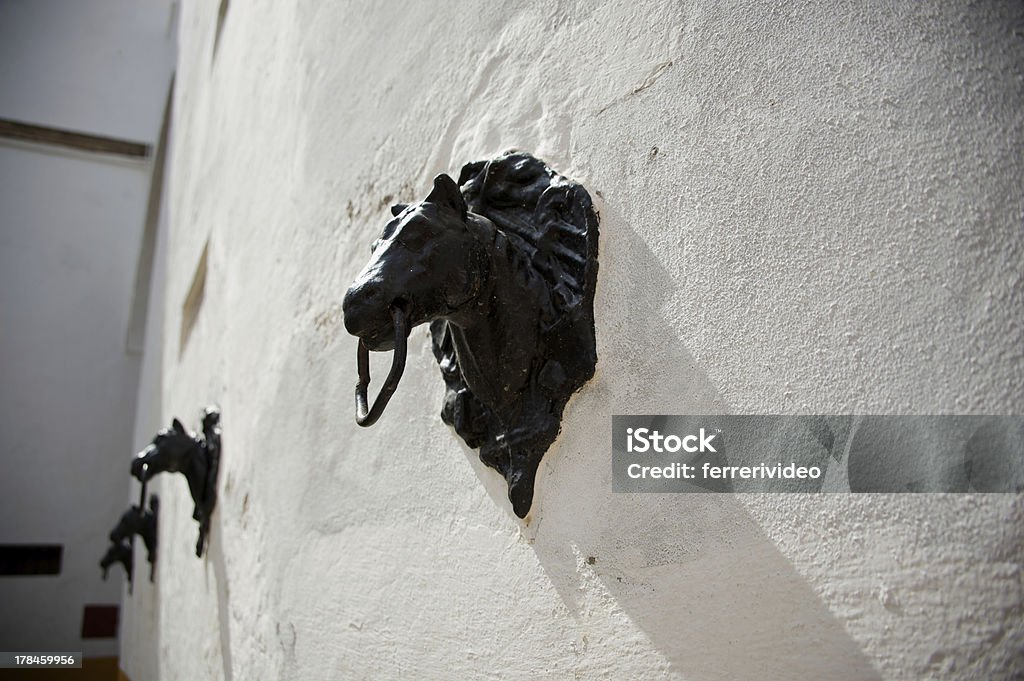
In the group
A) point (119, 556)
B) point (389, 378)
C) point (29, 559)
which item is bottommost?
point (29, 559)

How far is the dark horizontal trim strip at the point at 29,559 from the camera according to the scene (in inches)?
199

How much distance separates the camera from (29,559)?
5137 mm

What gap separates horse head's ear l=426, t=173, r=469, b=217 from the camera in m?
0.81

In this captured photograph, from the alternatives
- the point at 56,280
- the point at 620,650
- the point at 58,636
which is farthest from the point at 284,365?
the point at 56,280

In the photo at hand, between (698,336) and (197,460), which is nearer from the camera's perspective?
(698,336)

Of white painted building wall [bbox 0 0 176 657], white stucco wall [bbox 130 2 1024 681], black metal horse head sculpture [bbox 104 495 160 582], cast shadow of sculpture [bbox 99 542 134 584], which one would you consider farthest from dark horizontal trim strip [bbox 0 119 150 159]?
white stucco wall [bbox 130 2 1024 681]

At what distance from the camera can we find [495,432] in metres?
0.91

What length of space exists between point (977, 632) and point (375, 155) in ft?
3.62

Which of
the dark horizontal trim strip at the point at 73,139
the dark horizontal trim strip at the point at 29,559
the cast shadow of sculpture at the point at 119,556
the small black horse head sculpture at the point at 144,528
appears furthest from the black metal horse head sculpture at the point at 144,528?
the dark horizontal trim strip at the point at 73,139

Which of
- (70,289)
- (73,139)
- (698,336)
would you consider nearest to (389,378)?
(698,336)

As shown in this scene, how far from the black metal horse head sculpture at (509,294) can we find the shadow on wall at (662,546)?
0.08 feet

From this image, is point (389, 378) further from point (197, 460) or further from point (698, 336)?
point (197, 460)

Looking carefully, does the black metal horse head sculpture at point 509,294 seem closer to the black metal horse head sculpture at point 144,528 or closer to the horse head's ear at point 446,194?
the horse head's ear at point 446,194

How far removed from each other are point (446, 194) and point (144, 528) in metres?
2.96
